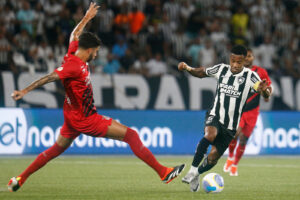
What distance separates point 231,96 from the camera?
9.70 m

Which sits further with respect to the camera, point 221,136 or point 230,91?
point 230,91

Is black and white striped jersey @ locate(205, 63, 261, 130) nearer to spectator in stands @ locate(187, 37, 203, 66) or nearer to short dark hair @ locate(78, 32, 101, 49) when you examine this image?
short dark hair @ locate(78, 32, 101, 49)

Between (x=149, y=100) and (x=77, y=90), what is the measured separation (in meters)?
9.44

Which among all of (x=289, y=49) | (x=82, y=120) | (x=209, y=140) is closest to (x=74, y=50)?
(x=82, y=120)

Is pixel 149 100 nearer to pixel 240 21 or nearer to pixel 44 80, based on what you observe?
pixel 240 21

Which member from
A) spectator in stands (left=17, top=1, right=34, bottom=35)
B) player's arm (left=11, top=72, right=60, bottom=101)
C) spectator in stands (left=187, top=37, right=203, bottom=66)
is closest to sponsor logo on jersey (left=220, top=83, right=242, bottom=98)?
player's arm (left=11, top=72, right=60, bottom=101)

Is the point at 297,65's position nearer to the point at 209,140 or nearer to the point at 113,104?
the point at 113,104

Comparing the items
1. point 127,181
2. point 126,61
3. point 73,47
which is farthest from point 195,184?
point 126,61

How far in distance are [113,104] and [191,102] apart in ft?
6.94

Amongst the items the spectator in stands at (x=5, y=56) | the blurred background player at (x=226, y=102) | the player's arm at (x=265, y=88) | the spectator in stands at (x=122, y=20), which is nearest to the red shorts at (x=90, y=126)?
the blurred background player at (x=226, y=102)

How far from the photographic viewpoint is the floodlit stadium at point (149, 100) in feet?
29.9

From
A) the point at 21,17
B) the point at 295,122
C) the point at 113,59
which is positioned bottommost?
the point at 295,122

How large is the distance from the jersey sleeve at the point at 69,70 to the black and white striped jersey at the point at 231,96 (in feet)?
6.64

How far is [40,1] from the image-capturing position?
19.7 meters
